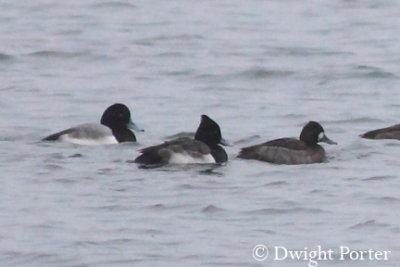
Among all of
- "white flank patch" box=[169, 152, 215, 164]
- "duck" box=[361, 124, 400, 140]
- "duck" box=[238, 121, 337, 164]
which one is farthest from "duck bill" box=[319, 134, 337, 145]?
"white flank patch" box=[169, 152, 215, 164]

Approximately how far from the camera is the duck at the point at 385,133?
16047 millimetres

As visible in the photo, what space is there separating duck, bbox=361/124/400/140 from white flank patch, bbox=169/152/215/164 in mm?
2087

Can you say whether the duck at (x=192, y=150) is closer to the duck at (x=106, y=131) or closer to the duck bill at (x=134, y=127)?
the duck at (x=106, y=131)

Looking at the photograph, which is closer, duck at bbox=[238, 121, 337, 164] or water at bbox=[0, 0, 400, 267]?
water at bbox=[0, 0, 400, 267]

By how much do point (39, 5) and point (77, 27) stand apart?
8.82 ft

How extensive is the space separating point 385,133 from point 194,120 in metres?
2.38

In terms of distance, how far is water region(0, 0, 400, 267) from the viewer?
38.7ft

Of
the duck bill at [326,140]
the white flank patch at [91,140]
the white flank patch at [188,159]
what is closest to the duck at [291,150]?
the duck bill at [326,140]

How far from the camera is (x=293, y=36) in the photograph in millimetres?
24344

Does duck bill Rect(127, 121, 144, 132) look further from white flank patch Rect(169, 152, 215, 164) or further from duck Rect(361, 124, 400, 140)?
duck Rect(361, 124, 400, 140)

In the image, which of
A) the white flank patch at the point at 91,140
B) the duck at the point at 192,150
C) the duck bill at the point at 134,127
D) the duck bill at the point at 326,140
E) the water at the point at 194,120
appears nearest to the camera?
the water at the point at 194,120

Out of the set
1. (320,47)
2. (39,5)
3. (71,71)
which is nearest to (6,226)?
(71,71)

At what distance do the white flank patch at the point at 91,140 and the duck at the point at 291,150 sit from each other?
1476 millimetres

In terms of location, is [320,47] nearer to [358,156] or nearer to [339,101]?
[339,101]
